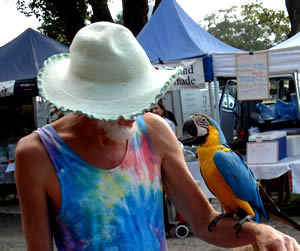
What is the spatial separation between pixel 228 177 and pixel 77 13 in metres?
9.97

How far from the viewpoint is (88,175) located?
3.84 ft

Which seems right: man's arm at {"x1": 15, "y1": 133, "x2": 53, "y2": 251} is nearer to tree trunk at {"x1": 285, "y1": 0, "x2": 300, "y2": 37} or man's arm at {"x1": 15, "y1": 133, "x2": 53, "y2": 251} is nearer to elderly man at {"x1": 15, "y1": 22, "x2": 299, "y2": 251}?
elderly man at {"x1": 15, "y1": 22, "x2": 299, "y2": 251}

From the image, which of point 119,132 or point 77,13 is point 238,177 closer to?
point 119,132

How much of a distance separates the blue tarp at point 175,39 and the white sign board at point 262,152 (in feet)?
3.72

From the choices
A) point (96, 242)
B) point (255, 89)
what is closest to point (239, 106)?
point (255, 89)

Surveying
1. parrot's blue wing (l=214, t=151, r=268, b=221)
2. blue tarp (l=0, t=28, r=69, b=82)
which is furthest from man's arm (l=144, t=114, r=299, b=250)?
blue tarp (l=0, t=28, r=69, b=82)

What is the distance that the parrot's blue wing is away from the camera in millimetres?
2756

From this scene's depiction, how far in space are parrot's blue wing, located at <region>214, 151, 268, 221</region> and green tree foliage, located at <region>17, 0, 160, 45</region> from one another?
752cm

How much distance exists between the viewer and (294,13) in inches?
381

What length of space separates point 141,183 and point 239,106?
327 inches

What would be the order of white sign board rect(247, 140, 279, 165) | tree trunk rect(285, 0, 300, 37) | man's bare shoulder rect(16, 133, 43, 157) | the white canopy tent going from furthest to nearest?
1. tree trunk rect(285, 0, 300, 37)
2. white sign board rect(247, 140, 279, 165)
3. the white canopy tent
4. man's bare shoulder rect(16, 133, 43, 157)

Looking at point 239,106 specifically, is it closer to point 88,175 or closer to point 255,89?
point 255,89

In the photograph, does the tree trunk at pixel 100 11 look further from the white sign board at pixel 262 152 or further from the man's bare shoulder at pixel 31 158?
the man's bare shoulder at pixel 31 158

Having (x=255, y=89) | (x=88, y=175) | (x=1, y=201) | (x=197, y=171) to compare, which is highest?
(x=88, y=175)
